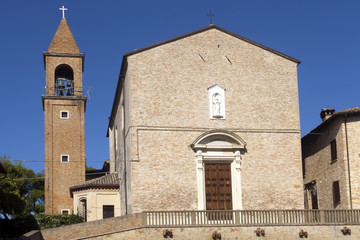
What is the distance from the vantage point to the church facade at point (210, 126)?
28125 millimetres

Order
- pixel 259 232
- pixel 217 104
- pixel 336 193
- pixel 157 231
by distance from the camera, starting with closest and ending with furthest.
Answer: pixel 157 231 < pixel 259 232 < pixel 217 104 < pixel 336 193

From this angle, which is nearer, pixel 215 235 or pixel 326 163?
pixel 215 235

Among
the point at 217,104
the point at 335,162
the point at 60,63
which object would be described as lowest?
the point at 335,162

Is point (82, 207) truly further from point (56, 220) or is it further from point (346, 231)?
point (346, 231)

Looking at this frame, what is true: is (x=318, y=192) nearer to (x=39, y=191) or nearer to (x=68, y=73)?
(x=68, y=73)

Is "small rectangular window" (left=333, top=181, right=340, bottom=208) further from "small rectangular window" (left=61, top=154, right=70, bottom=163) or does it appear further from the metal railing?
"small rectangular window" (left=61, top=154, right=70, bottom=163)

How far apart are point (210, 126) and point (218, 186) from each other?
3108mm

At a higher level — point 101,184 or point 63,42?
point 63,42

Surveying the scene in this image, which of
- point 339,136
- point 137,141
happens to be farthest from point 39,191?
point 339,136

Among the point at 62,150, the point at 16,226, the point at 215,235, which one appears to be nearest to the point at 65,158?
the point at 62,150

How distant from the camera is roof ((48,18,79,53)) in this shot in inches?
1654

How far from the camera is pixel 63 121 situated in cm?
4025

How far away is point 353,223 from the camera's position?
1035 inches

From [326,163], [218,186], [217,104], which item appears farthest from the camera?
[326,163]
